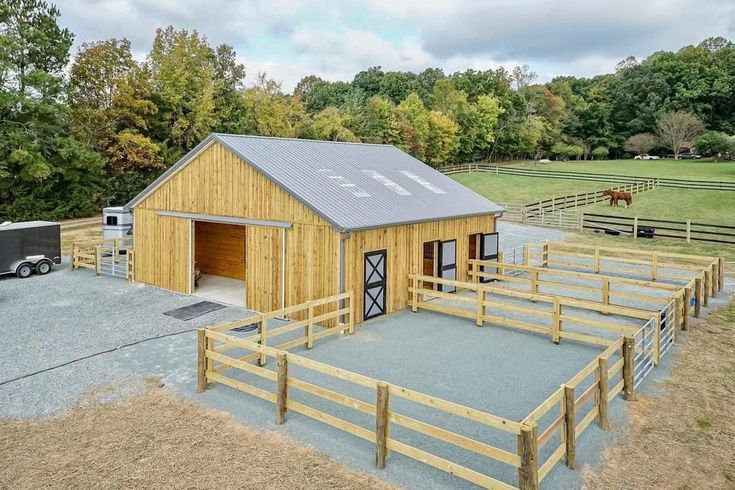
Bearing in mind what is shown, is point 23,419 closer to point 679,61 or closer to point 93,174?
point 93,174

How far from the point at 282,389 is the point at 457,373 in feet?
11.0

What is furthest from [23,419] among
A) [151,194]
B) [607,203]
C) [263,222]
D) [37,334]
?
[607,203]

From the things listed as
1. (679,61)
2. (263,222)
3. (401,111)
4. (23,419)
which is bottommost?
(23,419)

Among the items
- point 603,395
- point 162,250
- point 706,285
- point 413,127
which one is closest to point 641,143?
point 413,127

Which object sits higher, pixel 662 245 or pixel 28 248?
pixel 28 248

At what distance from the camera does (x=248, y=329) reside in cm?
1178

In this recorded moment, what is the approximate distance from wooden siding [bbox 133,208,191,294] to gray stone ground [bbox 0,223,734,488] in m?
1.22

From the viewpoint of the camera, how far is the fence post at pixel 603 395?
7230mm

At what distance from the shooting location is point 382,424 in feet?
20.9

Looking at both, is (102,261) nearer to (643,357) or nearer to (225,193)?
(225,193)

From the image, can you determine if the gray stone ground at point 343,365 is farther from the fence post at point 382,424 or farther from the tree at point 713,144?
the tree at point 713,144

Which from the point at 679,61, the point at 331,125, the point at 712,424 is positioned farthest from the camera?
the point at 679,61

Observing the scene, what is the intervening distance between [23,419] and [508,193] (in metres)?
39.5

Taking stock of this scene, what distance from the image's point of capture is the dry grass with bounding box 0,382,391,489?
19.8ft
